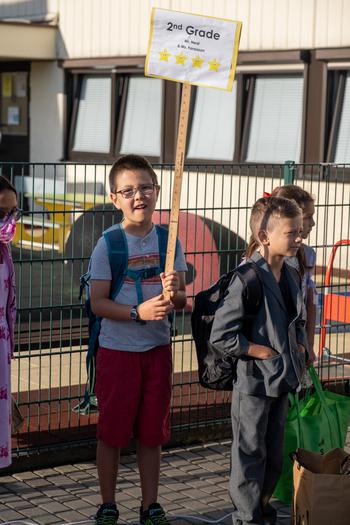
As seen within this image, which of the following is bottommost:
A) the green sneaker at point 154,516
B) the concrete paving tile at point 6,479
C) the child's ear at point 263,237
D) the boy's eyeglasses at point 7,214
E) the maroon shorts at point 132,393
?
the concrete paving tile at point 6,479

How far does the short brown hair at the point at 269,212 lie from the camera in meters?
4.85

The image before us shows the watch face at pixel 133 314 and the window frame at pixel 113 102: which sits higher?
the window frame at pixel 113 102

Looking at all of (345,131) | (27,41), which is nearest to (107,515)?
(345,131)

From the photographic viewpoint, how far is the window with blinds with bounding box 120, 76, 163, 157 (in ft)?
57.1

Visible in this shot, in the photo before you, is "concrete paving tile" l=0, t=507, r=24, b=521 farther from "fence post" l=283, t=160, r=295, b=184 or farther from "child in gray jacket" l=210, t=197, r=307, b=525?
"fence post" l=283, t=160, r=295, b=184

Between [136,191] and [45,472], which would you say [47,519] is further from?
[136,191]

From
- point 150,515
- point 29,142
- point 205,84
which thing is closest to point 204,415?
point 150,515

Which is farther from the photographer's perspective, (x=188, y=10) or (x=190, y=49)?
(x=188, y=10)

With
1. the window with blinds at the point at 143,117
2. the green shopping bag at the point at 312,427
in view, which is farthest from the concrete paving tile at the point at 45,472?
the window with blinds at the point at 143,117

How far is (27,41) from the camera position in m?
19.0

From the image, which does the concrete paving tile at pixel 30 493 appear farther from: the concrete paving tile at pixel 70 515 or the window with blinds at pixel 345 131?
the window with blinds at pixel 345 131

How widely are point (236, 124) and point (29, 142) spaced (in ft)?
18.3

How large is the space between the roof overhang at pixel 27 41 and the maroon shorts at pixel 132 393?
14.6m

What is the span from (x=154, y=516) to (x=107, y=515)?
0.22m
